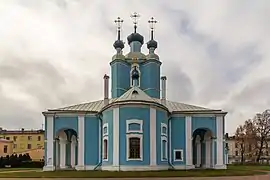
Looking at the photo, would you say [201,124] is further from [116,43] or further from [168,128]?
[116,43]

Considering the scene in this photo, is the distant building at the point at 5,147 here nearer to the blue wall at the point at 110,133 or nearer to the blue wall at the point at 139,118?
the blue wall at the point at 110,133

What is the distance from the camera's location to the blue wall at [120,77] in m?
49.8

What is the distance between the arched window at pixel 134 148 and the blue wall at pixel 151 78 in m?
11.2

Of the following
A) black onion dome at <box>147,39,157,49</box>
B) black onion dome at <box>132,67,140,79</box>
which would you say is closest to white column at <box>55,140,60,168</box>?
black onion dome at <box>132,67,140,79</box>

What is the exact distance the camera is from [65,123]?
45500 mm

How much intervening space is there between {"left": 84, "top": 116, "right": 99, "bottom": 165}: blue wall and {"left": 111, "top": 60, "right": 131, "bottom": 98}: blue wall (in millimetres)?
5215

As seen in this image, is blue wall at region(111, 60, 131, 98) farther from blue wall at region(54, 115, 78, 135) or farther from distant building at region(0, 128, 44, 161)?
distant building at region(0, 128, 44, 161)

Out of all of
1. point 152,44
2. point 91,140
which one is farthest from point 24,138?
point 91,140

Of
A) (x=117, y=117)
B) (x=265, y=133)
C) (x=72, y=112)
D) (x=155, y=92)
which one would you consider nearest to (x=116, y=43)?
(x=155, y=92)

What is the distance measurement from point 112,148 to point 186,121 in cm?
909

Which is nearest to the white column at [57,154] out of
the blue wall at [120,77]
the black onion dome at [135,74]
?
the blue wall at [120,77]

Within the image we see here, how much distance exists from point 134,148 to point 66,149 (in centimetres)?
1158

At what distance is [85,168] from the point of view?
44.0 m

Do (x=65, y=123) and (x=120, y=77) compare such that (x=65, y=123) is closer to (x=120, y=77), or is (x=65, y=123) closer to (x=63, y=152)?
(x=63, y=152)
